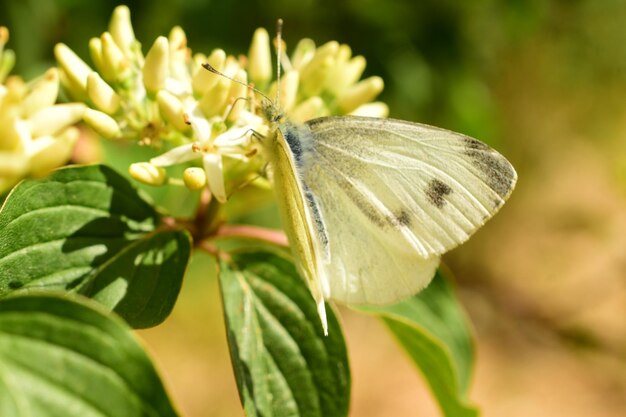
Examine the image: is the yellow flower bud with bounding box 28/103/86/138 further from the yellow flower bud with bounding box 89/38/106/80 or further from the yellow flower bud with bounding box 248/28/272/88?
the yellow flower bud with bounding box 248/28/272/88

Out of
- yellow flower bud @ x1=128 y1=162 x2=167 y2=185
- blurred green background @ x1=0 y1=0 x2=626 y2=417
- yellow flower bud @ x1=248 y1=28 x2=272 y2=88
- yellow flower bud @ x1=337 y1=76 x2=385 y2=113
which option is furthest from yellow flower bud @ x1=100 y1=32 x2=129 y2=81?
blurred green background @ x1=0 y1=0 x2=626 y2=417

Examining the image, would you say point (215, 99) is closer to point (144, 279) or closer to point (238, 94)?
point (238, 94)

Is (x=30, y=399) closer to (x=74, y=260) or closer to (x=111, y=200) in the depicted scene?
(x=74, y=260)

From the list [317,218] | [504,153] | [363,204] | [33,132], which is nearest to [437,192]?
[363,204]

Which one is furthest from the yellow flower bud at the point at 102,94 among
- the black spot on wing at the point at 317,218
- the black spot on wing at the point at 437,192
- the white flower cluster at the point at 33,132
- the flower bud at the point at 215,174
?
the black spot on wing at the point at 437,192

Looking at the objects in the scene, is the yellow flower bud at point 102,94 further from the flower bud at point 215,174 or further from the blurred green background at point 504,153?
the blurred green background at point 504,153
